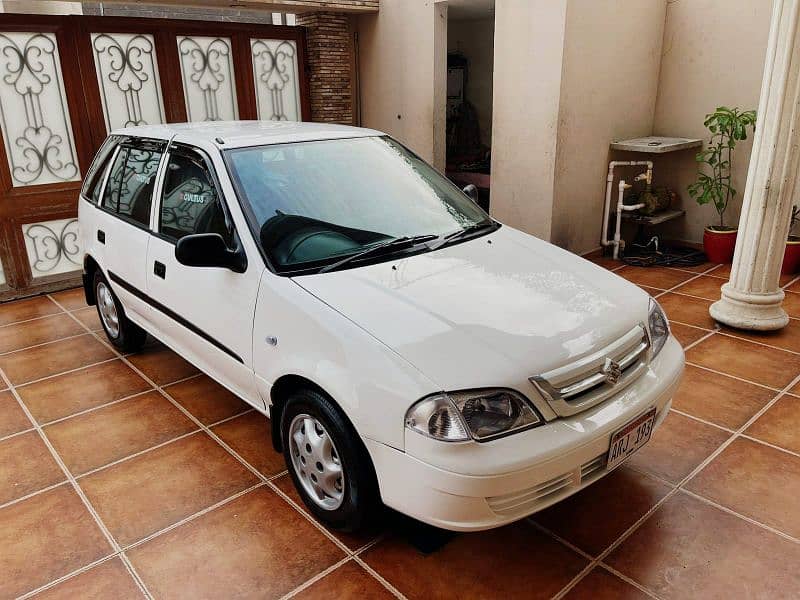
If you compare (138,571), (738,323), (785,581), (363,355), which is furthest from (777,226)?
(138,571)

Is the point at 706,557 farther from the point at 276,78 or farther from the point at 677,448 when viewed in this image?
the point at 276,78

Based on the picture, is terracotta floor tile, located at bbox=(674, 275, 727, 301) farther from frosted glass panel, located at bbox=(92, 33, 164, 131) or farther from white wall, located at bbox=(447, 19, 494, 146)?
frosted glass panel, located at bbox=(92, 33, 164, 131)

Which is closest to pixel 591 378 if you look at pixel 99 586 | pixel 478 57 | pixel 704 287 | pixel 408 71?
pixel 99 586

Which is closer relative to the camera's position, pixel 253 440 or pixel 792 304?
pixel 253 440

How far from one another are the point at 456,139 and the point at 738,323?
5.45m

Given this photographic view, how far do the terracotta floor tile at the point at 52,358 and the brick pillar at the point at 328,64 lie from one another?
3.85 meters

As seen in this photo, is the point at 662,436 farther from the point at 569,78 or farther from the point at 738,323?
the point at 569,78

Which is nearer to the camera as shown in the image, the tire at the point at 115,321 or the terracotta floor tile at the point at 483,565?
the terracotta floor tile at the point at 483,565

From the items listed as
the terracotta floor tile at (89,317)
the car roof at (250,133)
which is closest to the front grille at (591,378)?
the car roof at (250,133)

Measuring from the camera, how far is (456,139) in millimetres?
8953

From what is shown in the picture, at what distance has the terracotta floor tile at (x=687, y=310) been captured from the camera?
4.70m

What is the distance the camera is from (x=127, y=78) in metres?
5.91

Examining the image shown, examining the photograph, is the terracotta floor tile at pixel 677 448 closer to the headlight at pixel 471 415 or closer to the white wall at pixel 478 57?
the headlight at pixel 471 415

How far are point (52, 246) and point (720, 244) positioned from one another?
6665 millimetres
